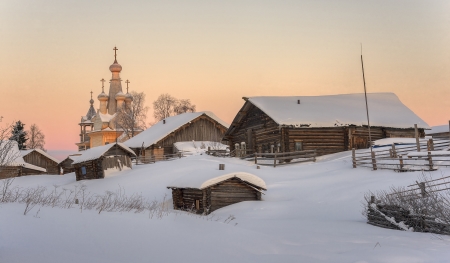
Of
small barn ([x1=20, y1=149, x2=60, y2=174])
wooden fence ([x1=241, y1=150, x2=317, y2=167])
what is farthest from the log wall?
wooden fence ([x1=241, y1=150, x2=317, y2=167])

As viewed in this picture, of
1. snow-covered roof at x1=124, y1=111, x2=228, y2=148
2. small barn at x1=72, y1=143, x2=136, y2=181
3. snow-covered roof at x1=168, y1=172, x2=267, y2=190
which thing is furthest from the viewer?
snow-covered roof at x1=124, y1=111, x2=228, y2=148

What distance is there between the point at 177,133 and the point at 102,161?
13.3m

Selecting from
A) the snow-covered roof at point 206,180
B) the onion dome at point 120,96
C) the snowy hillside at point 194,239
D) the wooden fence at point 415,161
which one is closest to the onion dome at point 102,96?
the onion dome at point 120,96

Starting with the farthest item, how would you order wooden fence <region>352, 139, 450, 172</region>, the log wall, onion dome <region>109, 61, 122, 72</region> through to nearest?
onion dome <region>109, 61, 122, 72</region>, the log wall, wooden fence <region>352, 139, 450, 172</region>

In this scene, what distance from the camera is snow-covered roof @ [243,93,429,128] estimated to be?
34156 mm

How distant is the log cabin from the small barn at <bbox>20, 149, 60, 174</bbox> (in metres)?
26.5

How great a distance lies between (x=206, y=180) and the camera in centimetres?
2039

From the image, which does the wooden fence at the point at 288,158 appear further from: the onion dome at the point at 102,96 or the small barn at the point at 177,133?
the onion dome at the point at 102,96

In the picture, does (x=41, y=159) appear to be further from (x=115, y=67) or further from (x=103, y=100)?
(x=115, y=67)

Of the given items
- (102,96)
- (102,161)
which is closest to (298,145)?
(102,161)

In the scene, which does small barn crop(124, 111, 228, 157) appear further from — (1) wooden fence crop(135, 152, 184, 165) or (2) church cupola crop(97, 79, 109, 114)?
(2) church cupola crop(97, 79, 109, 114)

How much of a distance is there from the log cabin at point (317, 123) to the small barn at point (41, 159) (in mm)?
26471

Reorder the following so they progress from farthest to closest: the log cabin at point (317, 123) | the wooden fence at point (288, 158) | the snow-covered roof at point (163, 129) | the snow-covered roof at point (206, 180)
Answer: the snow-covered roof at point (163, 129) → the log cabin at point (317, 123) → the wooden fence at point (288, 158) → the snow-covered roof at point (206, 180)

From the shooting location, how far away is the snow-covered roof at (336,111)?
34156 mm
